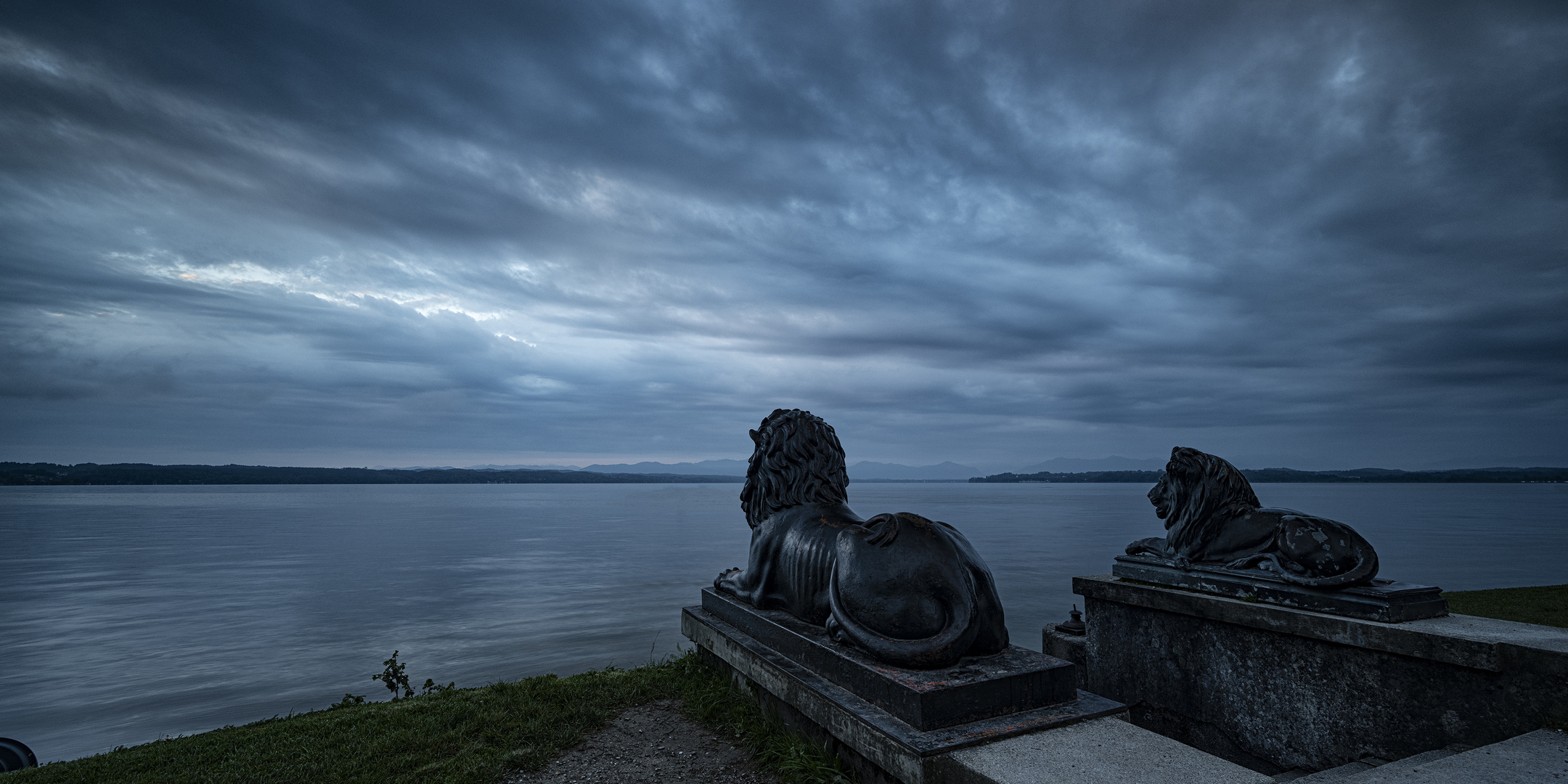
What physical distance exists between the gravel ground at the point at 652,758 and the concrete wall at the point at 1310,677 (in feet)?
9.24

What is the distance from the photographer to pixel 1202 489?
477 centimetres

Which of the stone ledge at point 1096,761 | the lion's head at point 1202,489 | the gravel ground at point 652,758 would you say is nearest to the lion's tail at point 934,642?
the stone ledge at point 1096,761

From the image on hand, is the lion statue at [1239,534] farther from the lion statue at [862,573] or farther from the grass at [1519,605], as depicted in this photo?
the grass at [1519,605]

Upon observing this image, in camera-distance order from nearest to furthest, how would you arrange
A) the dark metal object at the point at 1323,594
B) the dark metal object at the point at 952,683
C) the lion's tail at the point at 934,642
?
the dark metal object at the point at 952,683, the lion's tail at the point at 934,642, the dark metal object at the point at 1323,594

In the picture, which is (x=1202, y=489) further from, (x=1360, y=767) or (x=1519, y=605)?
(x=1519, y=605)

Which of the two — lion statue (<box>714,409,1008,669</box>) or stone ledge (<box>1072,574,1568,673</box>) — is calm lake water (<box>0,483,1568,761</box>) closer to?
lion statue (<box>714,409,1008,669</box>)

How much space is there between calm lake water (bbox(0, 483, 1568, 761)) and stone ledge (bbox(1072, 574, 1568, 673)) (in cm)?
736

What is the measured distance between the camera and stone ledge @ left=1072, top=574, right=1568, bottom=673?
10.6 feet

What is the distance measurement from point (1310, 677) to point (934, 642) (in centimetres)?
232

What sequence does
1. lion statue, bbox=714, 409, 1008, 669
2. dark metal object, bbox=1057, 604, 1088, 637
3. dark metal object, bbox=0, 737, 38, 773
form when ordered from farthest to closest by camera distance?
dark metal object, bbox=1057, 604, 1088, 637 → dark metal object, bbox=0, 737, 38, 773 → lion statue, bbox=714, 409, 1008, 669

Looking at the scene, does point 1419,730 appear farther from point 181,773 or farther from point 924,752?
point 181,773

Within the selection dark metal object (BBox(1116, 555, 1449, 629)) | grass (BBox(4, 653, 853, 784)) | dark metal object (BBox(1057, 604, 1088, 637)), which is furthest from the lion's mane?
grass (BBox(4, 653, 853, 784))

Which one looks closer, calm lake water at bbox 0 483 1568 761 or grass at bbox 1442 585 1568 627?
grass at bbox 1442 585 1568 627

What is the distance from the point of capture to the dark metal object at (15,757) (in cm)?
486
